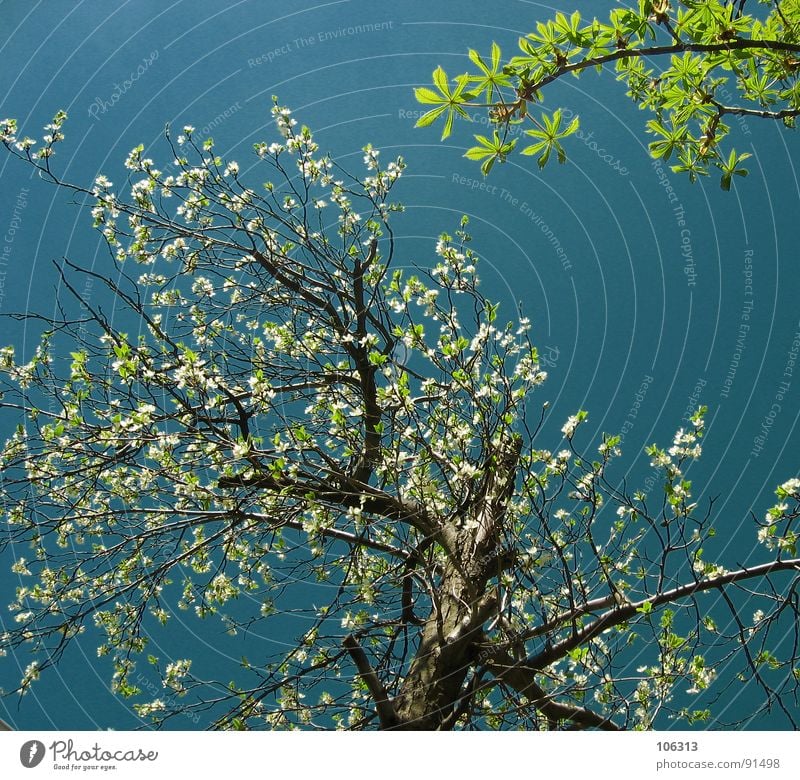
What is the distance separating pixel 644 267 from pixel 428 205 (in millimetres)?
2711

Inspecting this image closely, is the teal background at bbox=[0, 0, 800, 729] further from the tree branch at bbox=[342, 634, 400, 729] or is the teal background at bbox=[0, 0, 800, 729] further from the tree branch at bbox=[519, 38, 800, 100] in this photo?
the tree branch at bbox=[519, 38, 800, 100]

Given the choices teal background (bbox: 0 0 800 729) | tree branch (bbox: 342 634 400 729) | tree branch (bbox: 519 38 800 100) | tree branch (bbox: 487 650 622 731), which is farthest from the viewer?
teal background (bbox: 0 0 800 729)

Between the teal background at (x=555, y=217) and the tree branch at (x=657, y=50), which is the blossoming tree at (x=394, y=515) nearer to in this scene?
the tree branch at (x=657, y=50)

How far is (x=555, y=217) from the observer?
1054 cm
